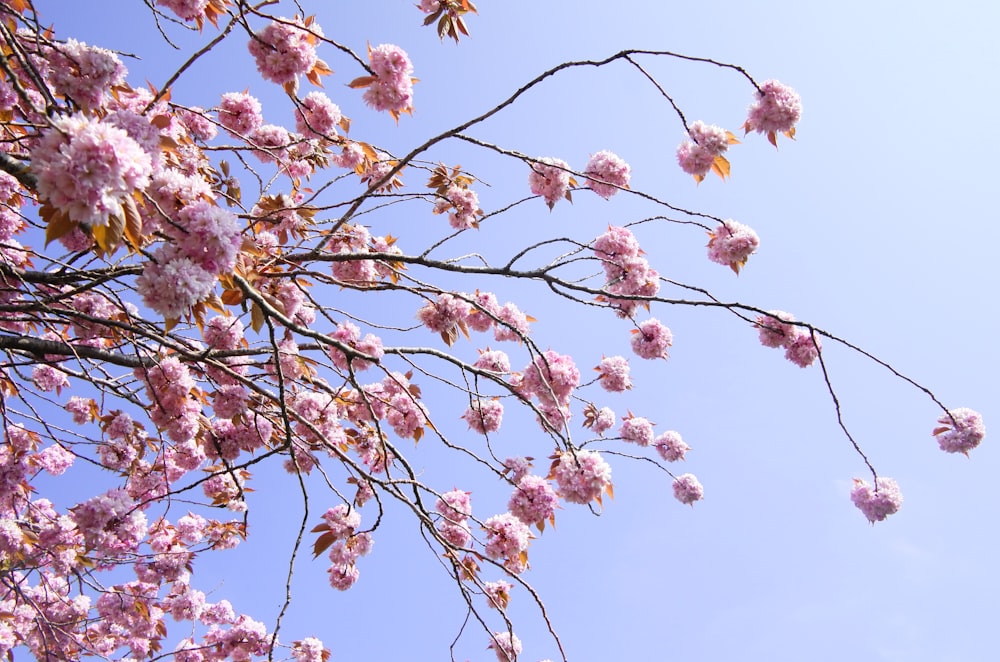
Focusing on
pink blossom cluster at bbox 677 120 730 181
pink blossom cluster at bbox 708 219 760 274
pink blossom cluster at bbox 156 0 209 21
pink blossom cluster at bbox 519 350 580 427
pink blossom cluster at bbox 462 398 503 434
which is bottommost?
pink blossom cluster at bbox 519 350 580 427

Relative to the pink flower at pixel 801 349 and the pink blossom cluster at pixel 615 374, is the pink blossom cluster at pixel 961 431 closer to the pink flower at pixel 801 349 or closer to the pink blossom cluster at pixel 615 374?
the pink flower at pixel 801 349

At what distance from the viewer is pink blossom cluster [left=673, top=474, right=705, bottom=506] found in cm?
491

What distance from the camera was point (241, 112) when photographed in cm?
451

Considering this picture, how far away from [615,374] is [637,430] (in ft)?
2.50

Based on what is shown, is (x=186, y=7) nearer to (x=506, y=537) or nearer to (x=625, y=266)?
(x=625, y=266)

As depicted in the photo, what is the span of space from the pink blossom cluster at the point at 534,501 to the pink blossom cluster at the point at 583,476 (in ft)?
0.58

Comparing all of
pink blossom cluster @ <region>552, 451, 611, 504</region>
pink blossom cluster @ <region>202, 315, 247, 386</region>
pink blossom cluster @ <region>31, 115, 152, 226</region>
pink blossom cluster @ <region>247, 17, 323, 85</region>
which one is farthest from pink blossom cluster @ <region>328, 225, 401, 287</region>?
pink blossom cluster @ <region>31, 115, 152, 226</region>

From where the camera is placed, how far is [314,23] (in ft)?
11.8

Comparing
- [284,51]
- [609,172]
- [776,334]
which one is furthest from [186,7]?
[776,334]

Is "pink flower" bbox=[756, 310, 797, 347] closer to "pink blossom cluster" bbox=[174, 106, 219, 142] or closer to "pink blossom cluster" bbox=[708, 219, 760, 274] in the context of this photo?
"pink blossom cluster" bbox=[708, 219, 760, 274]

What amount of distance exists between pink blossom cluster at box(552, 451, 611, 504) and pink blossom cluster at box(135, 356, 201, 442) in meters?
2.12

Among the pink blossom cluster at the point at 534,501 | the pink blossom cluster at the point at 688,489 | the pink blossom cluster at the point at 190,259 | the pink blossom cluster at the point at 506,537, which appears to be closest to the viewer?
the pink blossom cluster at the point at 190,259

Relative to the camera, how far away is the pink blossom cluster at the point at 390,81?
3.61 meters

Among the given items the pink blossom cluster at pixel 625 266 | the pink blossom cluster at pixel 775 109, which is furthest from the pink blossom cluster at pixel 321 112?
the pink blossom cluster at pixel 775 109
